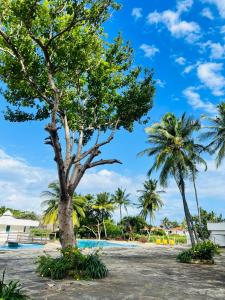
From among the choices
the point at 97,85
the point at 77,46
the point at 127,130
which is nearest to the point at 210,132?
the point at 127,130

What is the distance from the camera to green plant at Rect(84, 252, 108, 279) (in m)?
10.2

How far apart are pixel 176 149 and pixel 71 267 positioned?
52.3ft

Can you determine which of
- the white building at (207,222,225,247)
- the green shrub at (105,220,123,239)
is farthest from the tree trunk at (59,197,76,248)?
the green shrub at (105,220,123,239)

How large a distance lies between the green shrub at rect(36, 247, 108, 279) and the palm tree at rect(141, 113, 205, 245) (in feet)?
45.6

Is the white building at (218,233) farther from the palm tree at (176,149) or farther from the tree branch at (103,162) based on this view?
the tree branch at (103,162)

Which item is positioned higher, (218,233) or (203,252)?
(218,233)

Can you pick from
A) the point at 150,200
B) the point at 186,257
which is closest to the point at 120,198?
the point at 150,200

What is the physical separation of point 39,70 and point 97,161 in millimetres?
4057

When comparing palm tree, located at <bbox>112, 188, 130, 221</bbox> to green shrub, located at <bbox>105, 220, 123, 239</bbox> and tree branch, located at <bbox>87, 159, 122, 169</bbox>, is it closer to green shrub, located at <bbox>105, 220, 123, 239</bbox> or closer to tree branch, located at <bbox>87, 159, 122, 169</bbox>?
green shrub, located at <bbox>105, 220, 123, 239</bbox>

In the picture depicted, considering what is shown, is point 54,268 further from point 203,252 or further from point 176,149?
point 176,149

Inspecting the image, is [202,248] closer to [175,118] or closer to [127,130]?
[127,130]

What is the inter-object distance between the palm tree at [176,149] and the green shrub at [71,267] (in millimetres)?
13889

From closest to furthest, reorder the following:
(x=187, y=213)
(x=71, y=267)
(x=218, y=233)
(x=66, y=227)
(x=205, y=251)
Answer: (x=71, y=267) → (x=66, y=227) → (x=205, y=251) → (x=187, y=213) → (x=218, y=233)

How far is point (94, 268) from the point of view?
34.0 ft
